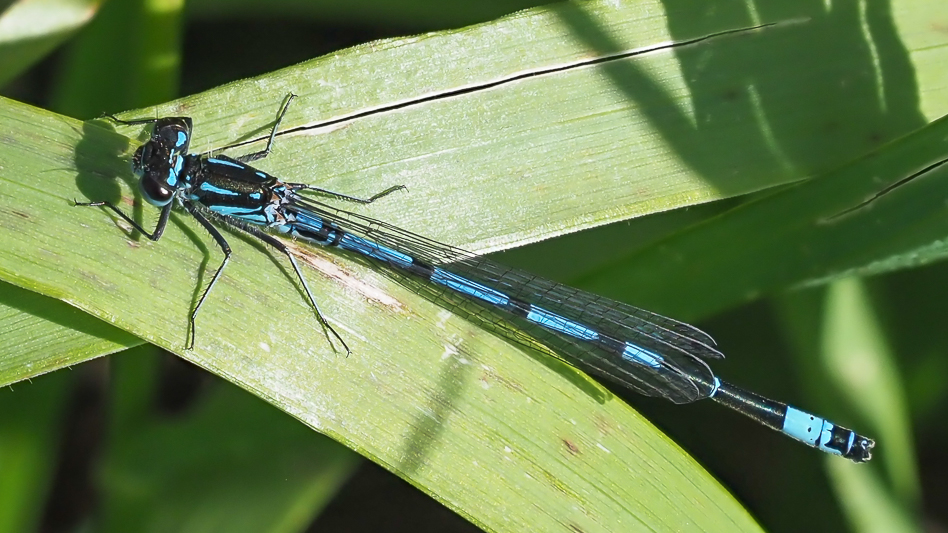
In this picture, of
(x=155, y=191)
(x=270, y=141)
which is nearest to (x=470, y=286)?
(x=270, y=141)

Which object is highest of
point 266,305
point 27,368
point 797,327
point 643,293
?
point 27,368

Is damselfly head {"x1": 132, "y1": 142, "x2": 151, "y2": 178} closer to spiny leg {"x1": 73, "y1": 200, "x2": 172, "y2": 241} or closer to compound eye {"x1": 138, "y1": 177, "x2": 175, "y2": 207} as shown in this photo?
compound eye {"x1": 138, "y1": 177, "x2": 175, "y2": 207}

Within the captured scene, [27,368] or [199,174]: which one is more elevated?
[199,174]

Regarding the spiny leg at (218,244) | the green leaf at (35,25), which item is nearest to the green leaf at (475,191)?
the spiny leg at (218,244)

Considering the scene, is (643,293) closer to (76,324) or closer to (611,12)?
(611,12)

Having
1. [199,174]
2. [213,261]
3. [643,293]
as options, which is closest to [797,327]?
[643,293]

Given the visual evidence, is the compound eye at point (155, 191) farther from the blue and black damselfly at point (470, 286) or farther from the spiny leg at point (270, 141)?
the spiny leg at point (270, 141)
